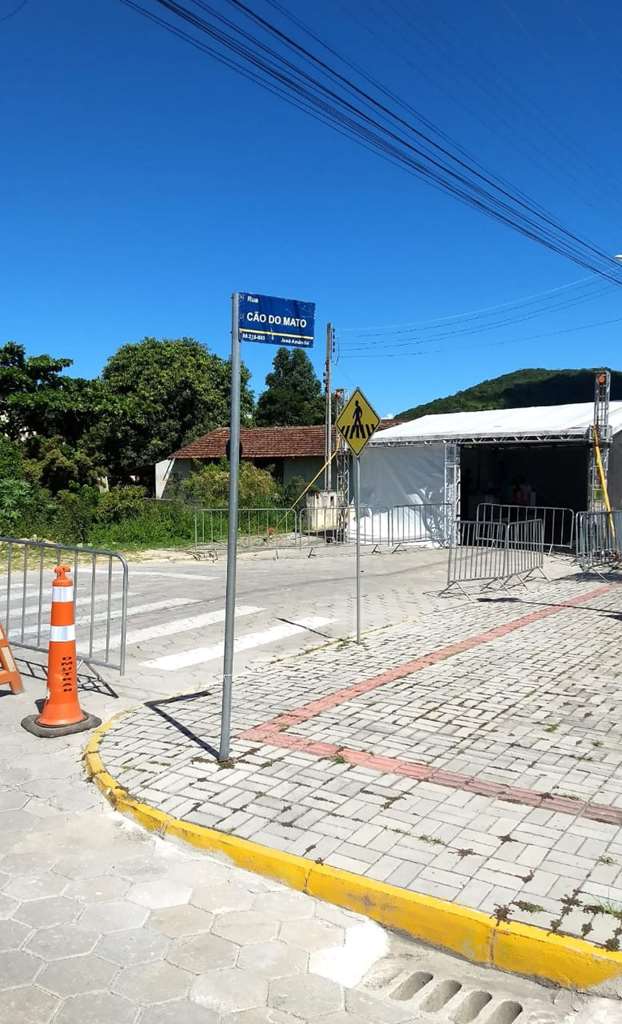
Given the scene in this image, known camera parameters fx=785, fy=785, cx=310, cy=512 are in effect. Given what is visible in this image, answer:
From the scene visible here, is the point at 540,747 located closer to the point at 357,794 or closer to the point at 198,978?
the point at 357,794

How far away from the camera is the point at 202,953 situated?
3.32 m

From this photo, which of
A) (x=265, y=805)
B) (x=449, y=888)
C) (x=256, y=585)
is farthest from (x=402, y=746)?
(x=256, y=585)

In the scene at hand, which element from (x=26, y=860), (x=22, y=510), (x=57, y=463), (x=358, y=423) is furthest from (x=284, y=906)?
(x=57, y=463)

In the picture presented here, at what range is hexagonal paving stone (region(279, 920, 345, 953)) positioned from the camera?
341cm

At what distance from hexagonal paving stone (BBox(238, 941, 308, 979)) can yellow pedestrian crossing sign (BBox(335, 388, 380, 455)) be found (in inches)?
247

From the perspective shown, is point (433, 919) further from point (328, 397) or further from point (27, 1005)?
point (328, 397)

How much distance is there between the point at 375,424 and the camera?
9.07m

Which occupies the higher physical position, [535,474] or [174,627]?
[535,474]

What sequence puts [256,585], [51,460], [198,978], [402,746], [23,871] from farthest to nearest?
[51,460], [256,585], [402,746], [23,871], [198,978]

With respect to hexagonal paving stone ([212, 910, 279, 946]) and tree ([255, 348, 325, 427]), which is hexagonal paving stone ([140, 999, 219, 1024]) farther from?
tree ([255, 348, 325, 427])

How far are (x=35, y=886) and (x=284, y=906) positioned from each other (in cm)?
123

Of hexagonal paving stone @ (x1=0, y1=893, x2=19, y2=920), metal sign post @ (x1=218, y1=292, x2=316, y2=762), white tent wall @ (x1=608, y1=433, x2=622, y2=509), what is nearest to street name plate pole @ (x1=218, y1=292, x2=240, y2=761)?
metal sign post @ (x1=218, y1=292, x2=316, y2=762)

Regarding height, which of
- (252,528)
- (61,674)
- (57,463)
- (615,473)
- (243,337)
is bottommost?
(61,674)

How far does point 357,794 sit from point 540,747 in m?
1.59
